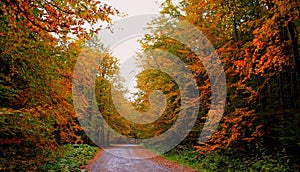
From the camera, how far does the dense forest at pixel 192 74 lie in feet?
15.1


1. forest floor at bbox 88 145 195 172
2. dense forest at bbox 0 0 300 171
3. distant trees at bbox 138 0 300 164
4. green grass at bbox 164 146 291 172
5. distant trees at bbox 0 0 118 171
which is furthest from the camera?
forest floor at bbox 88 145 195 172

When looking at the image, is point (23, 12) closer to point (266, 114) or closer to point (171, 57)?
point (266, 114)

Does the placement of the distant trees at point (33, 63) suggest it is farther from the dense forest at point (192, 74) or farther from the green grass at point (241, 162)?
the green grass at point (241, 162)

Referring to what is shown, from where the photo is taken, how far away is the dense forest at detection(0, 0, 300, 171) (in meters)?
4.61

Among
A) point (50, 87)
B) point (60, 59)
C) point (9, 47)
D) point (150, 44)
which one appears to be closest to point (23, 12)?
point (9, 47)

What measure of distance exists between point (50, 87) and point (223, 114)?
7.38 metres

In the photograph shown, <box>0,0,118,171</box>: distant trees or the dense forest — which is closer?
<box>0,0,118,171</box>: distant trees

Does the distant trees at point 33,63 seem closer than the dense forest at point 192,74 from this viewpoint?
Yes

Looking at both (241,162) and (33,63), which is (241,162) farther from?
(33,63)

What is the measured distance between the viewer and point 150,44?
704 inches

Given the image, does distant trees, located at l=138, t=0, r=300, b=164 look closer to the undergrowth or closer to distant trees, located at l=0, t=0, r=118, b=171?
the undergrowth

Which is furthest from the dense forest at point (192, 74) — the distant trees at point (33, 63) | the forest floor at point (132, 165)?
the forest floor at point (132, 165)

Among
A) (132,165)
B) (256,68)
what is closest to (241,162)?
(256,68)

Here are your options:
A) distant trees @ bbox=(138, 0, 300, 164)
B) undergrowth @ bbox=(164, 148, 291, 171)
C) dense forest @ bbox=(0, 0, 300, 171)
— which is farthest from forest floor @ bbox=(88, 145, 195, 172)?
distant trees @ bbox=(138, 0, 300, 164)
